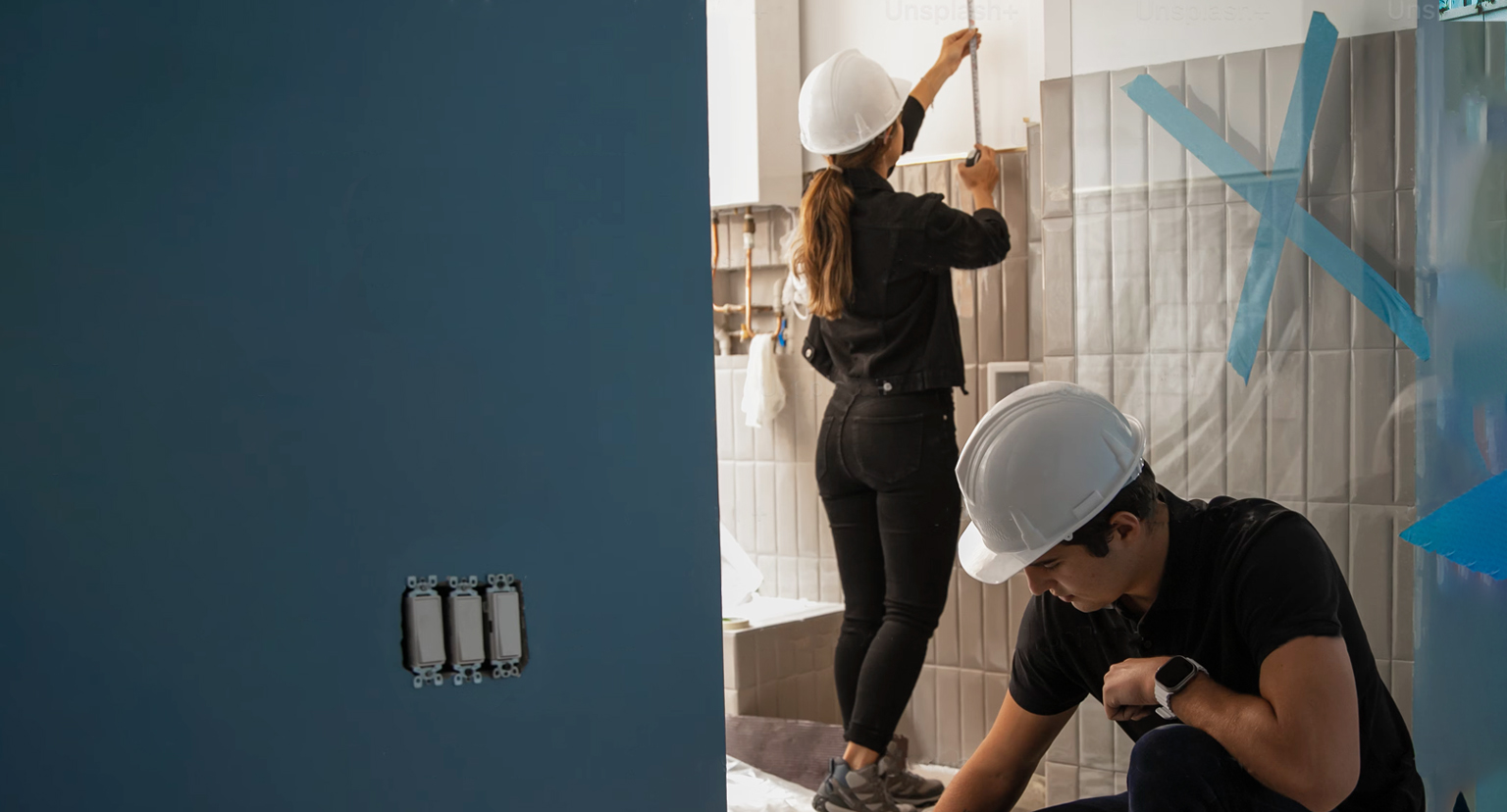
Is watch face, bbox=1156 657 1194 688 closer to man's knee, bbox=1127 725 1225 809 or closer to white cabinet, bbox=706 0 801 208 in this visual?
man's knee, bbox=1127 725 1225 809

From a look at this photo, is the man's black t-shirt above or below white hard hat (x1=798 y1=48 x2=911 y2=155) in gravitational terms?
below

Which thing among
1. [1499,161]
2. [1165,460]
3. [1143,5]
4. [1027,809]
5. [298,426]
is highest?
[1143,5]

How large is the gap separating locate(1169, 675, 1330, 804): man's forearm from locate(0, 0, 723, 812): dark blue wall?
0.54 metres

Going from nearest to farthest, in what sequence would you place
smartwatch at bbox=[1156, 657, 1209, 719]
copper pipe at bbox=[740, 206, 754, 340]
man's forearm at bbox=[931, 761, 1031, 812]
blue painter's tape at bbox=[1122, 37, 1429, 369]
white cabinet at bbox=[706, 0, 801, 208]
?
smartwatch at bbox=[1156, 657, 1209, 719] < man's forearm at bbox=[931, 761, 1031, 812] < blue painter's tape at bbox=[1122, 37, 1429, 369] < white cabinet at bbox=[706, 0, 801, 208] < copper pipe at bbox=[740, 206, 754, 340]

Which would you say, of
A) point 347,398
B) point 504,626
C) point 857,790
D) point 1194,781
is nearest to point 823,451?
point 857,790

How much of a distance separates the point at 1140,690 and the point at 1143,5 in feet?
3.80

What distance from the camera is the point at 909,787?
2168mm

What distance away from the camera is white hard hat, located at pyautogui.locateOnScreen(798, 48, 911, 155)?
85.0 inches

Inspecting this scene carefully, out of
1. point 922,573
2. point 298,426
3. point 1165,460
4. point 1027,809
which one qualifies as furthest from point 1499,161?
point 298,426

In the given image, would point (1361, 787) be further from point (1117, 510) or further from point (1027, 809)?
point (1027, 809)

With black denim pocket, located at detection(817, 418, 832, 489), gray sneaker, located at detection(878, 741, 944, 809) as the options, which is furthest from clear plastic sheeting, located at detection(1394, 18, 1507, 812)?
black denim pocket, located at detection(817, 418, 832, 489)

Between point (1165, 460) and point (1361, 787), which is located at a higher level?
point (1165, 460)

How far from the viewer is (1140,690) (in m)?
1.26

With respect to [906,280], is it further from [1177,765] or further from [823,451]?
[1177,765]
